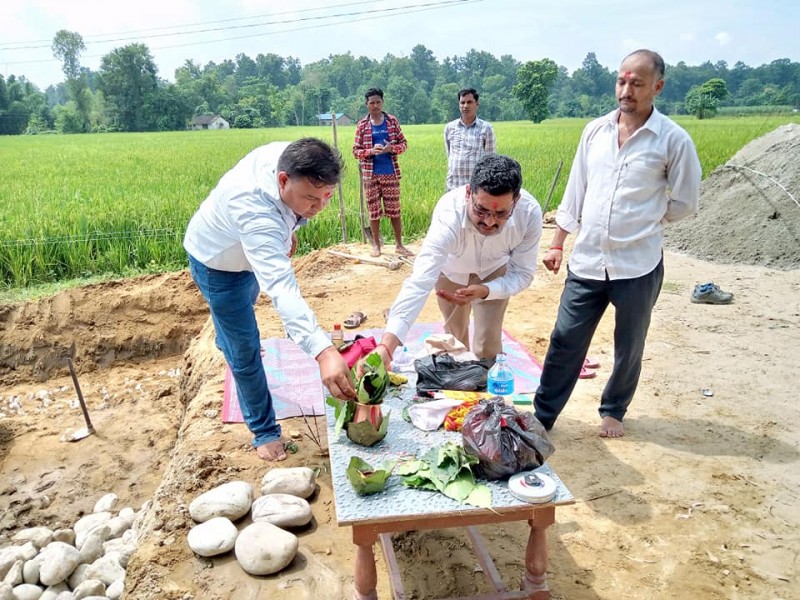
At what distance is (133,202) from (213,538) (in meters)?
7.69

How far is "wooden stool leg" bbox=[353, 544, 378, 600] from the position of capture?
6.59 feet

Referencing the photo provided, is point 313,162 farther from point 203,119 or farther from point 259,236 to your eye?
point 203,119

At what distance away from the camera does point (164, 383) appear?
5.62 metres

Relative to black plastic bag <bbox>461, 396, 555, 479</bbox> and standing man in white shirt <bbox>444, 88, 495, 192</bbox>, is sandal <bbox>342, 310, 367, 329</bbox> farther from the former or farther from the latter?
black plastic bag <bbox>461, 396, 555, 479</bbox>

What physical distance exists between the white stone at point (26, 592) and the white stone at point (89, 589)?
0.96 feet

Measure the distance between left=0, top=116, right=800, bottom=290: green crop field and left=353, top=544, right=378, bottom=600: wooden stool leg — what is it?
5967 mm

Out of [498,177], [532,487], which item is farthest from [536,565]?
[498,177]

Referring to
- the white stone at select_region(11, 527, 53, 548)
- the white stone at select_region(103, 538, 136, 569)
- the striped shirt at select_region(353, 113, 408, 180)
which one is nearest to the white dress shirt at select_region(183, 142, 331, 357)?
the white stone at select_region(103, 538, 136, 569)

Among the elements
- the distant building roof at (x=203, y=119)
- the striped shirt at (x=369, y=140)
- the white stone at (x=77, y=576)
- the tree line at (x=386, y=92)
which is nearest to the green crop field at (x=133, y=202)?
the striped shirt at (x=369, y=140)

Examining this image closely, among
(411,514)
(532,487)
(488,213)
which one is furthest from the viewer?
(488,213)

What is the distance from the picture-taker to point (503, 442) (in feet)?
6.84

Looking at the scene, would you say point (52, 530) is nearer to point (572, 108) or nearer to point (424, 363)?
point (424, 363)

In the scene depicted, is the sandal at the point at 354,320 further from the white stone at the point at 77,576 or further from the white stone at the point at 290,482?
the white stone at the point at 77,576

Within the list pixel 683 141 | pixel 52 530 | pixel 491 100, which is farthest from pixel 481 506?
pixel 491 100
